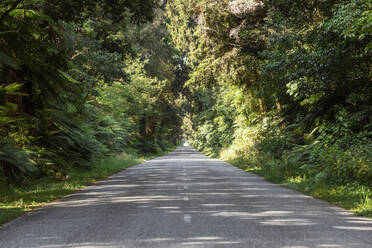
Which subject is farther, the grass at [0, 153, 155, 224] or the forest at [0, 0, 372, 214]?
the forest at [0, 0, 372, 214]

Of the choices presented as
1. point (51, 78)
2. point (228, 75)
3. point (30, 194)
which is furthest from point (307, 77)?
point (30, 194)

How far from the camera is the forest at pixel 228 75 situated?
396 inches

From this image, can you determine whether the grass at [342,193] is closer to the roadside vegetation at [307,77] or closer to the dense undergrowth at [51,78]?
the roadside vegetation at [307,77]

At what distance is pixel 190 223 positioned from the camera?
705cm

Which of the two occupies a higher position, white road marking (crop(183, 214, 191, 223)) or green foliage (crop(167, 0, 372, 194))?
green foliage (crop(167, 0, 372, 194))

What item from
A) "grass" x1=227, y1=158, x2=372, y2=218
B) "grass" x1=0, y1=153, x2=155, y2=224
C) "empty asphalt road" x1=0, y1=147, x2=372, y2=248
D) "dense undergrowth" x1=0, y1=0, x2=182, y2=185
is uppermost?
"dense undergrowth" x1=0, y1=0, x2=182, y2=185

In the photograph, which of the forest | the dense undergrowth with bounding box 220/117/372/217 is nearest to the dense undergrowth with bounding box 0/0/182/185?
the forest

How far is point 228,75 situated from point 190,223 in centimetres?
1640

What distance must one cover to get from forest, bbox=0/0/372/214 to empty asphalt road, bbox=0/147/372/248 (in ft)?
5.63

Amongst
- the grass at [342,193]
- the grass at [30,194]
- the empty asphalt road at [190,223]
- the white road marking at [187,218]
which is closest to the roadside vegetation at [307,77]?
the grass at [342,193]

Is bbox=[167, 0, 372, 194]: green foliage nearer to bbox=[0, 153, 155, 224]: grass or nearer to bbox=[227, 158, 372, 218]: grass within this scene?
bbox=[227, 158, 372, 218]: grass

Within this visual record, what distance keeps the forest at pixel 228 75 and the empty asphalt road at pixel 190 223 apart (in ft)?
A: 5.63

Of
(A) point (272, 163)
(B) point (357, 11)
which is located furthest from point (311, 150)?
(B) point (357, 11)

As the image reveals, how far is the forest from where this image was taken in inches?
396
